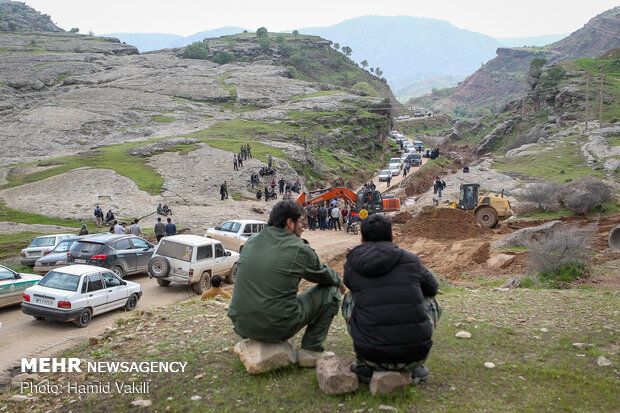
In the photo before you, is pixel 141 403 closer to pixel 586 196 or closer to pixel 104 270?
pixel 104 270

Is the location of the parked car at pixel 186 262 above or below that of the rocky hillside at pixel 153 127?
below

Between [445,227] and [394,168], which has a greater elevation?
[394,168]

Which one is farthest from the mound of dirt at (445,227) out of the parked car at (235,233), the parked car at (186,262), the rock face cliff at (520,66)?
the rock face cliff at (520,66)

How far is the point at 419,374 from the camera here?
438 cm

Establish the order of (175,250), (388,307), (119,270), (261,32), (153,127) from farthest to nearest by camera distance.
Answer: (261,32) → (153,127) → (119,270) → (175,250) → (388,307)

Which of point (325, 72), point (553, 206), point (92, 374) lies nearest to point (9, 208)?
point (92, 374)

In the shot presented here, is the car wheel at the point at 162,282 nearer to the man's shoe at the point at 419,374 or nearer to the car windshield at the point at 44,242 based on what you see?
the car windshield at the point at 44,242

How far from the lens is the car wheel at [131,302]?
1159cm

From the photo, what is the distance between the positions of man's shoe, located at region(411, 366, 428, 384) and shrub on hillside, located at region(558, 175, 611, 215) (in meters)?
23.9

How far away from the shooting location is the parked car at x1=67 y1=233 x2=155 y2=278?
14.0 metres

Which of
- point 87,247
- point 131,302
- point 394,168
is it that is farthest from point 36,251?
point 394,168

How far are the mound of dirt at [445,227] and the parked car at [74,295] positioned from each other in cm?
1563

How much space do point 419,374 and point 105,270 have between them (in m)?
9.26

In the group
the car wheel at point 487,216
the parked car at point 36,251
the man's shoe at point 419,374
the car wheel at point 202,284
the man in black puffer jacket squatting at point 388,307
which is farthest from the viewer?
the car wheel at point 487,216
